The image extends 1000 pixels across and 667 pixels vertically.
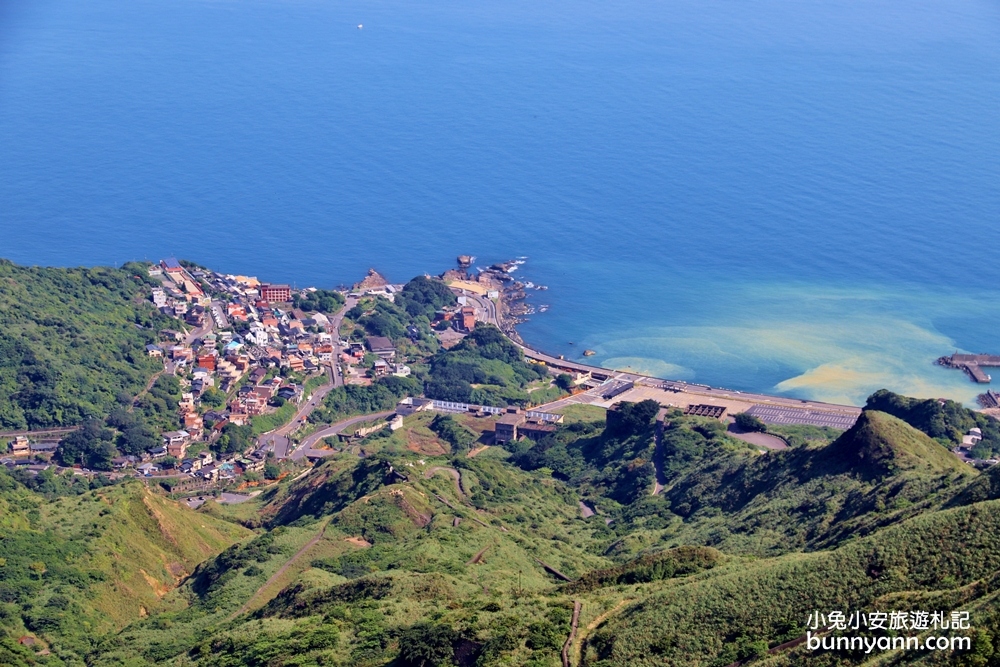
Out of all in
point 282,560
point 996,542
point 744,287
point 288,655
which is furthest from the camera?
point 744,287

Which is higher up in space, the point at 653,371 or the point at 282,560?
the point at 653,371

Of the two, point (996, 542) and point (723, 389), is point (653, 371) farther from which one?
point (996, 542)

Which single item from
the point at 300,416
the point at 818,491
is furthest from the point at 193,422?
the point at 818,491

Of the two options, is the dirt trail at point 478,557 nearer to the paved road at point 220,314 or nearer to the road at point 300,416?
the road at point 300,416

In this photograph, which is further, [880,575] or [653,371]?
[653,371]

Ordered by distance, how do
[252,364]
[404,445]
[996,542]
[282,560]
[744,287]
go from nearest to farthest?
[996,542] < [282,560] < [404,445] < [252,364] < [744,287]

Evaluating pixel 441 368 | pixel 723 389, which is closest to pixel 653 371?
pixel 723 389

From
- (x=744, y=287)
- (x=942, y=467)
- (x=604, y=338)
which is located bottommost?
(x=942, y=467)
